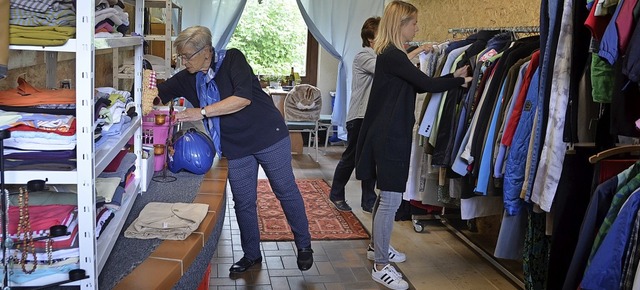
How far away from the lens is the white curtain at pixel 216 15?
7227 mm

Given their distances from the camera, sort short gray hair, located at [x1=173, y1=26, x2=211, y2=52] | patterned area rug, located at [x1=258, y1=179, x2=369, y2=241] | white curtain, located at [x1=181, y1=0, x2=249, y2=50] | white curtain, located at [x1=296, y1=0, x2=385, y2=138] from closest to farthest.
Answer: short gray hair, located at [x1=173, y1=26, x2=211, y2=52], patterned area rug, located at [x1=258, y1=179, x2=369, y2=241], white curtain, located at [x1=181, y1=0, x2=249, y2=50], white curtain, located at [x1=296, y1=0, x2=385, y2=138]

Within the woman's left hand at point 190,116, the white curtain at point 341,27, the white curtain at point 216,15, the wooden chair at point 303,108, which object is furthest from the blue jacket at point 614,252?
the white curtain at point 216,15

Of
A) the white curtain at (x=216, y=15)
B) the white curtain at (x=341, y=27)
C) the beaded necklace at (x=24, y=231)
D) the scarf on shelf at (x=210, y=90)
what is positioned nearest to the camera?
the beaded necklace at (x=24, y=231)

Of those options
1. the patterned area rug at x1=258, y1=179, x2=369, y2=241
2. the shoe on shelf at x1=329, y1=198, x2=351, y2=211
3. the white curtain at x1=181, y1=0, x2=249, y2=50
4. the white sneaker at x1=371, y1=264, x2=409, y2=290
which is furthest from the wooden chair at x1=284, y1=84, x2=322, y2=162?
the white sneaker at x1=371, y1=264, x2=409, y2=290

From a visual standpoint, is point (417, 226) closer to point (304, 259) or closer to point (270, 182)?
point (304, 259)

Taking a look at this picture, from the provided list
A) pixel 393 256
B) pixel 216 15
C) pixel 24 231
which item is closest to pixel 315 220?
pixel 393 256

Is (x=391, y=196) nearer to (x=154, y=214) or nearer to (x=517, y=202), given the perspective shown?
(x=517, y=202)

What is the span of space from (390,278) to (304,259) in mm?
482

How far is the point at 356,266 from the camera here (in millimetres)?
3924

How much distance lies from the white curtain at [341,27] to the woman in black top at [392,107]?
424cm

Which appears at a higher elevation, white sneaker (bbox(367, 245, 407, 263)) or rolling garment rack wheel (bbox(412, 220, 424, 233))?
rolling garment rack wheel (bbox(412, 220, 424, 233))

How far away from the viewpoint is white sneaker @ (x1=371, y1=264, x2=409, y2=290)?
139 inches

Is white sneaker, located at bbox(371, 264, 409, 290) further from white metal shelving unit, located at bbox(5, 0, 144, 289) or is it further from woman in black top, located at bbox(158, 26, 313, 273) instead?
white metal shelving unit, located at bbox(5, 0, 144, 289)

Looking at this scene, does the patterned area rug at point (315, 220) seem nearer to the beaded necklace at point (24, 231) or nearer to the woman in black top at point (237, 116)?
the woman in black top at point (237, 116)
